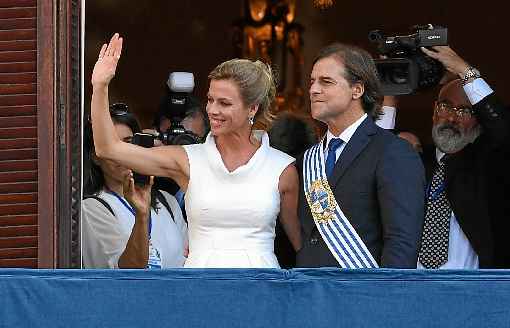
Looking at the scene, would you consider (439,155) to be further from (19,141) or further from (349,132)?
(19,141)

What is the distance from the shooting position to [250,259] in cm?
387

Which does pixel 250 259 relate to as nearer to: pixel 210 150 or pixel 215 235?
pixel 215 235

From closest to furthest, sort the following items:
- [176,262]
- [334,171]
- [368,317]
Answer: [368,317] < [334,171] < [176,262]

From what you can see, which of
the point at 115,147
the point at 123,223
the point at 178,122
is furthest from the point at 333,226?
the point at 178,122

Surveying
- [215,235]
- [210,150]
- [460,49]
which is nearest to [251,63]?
[210,150]

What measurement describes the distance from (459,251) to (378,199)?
2.59 feet

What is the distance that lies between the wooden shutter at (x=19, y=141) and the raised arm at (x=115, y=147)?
311mm

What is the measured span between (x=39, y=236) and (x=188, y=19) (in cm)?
422

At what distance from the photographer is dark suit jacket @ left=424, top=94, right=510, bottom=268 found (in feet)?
14.2

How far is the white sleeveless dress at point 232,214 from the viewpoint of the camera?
3.87 m

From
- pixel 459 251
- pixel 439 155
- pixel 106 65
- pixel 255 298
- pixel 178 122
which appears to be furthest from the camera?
pixel 178 122

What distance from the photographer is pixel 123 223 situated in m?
4.43

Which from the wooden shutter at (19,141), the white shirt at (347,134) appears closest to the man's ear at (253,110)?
the white shirt at (347,134)

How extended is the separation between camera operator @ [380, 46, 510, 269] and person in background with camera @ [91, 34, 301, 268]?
2.28ft
